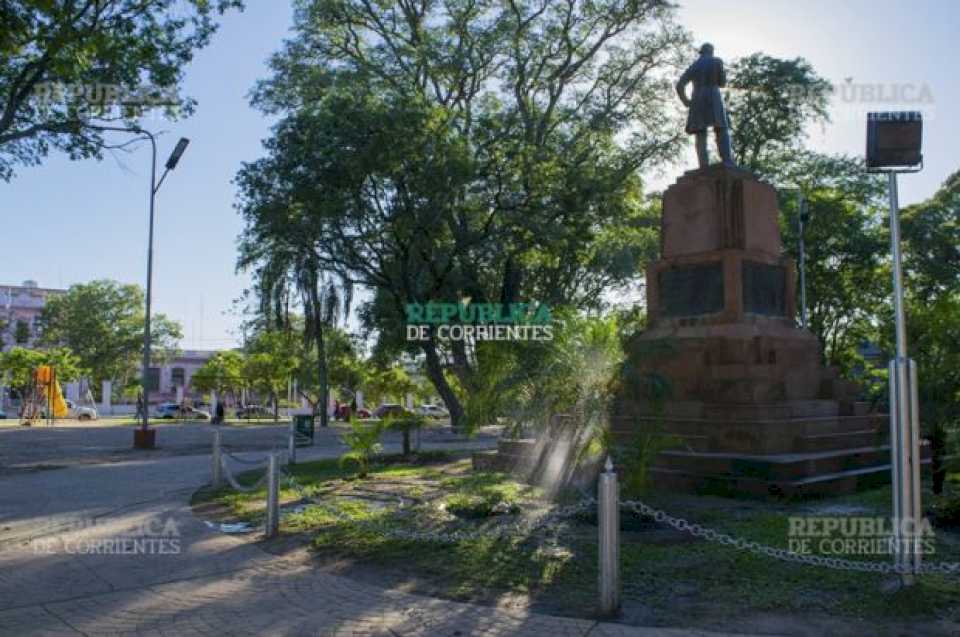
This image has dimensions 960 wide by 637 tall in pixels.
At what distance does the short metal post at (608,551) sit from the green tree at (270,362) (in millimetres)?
48500

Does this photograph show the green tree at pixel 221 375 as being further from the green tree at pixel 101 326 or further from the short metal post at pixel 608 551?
the short metal post at pixel 608 551

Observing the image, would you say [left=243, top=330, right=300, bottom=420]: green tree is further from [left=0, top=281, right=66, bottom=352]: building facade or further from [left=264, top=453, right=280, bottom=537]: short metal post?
[left=264, top=453, right=280, bottom=537]: short metal post

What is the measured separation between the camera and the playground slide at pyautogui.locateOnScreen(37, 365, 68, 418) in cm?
4606

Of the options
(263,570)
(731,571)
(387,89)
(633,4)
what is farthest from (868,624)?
(633,4)

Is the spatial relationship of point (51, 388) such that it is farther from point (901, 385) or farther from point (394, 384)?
point (901, 385)

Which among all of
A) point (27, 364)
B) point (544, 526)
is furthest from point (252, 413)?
point (544, 526)

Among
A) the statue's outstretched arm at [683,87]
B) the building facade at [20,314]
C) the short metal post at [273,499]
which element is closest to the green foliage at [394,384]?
the building facade at [20,314]

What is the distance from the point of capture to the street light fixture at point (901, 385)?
19.0ft

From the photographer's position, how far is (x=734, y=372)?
39.2ft

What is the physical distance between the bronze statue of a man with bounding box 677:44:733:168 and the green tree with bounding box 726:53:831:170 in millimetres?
16519

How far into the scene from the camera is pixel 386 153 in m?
20.7

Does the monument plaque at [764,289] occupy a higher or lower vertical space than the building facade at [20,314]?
lower

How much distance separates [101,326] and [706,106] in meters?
69.2

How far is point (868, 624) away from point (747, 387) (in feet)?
22.4
